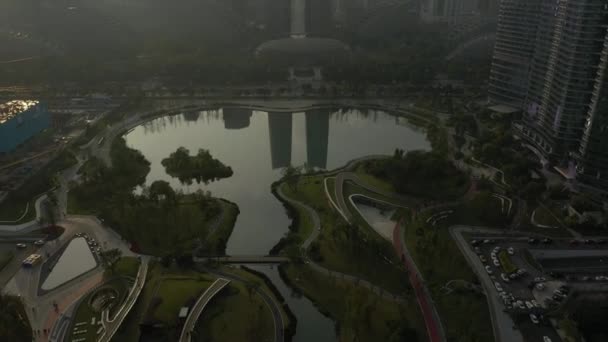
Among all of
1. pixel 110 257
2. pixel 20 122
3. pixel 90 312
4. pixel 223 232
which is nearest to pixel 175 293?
pixel 90 312

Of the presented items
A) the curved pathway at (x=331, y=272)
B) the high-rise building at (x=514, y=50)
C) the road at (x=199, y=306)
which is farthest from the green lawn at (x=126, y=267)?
the high-rise building at (x=514, y=50)

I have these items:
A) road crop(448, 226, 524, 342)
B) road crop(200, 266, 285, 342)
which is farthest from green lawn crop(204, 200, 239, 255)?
road crop(448, 226, 524, 342)

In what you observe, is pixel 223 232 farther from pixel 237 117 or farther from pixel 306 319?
pixel 237 117

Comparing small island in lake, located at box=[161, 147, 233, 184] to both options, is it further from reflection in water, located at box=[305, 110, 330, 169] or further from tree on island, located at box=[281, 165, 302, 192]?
reflection in water, located at box=[305, 110, 330, 169]

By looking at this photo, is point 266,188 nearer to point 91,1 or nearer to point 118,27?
point 118,27

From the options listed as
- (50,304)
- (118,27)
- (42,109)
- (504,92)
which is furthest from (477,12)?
(50,304)

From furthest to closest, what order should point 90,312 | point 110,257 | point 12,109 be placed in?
point 12,109
point 110,257
point 90,312
